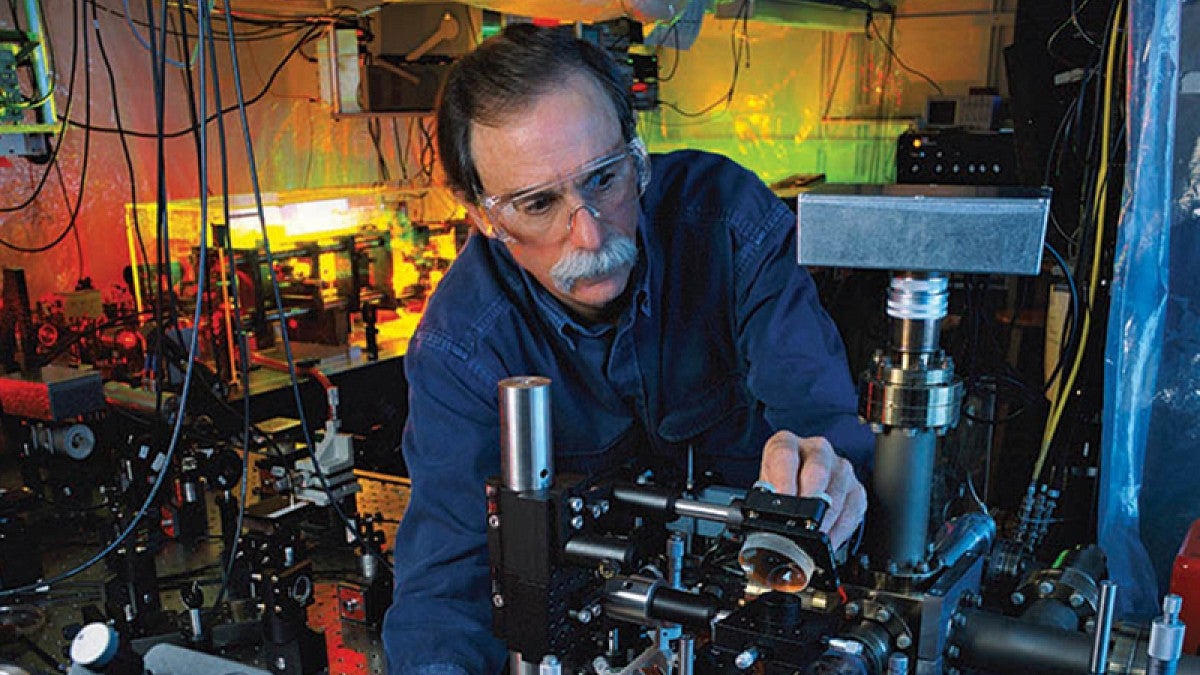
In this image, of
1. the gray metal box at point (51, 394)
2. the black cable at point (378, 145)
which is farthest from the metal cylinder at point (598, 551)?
the black cable at point (378, 145)

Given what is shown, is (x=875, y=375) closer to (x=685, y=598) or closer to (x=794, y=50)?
(x=685, y=598)

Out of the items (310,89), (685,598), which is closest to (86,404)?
(685,598)

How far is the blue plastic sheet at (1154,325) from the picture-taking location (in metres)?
1.27

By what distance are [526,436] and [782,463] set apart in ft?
0.83

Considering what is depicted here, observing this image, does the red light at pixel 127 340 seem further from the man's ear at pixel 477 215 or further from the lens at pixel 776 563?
the lens at pixel 776 563

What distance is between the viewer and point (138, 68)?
3.56m

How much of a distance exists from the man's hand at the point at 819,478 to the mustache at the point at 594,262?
391mm

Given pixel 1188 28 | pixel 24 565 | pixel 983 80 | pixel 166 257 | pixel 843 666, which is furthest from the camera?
pixel 983 80

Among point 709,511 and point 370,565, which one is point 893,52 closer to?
point 370,565

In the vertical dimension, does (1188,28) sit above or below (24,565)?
above

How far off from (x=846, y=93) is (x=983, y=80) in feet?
2.57

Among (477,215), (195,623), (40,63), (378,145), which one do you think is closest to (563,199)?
(477,215)

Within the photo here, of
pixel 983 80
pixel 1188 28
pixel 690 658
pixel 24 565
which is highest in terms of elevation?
pixel 983 80

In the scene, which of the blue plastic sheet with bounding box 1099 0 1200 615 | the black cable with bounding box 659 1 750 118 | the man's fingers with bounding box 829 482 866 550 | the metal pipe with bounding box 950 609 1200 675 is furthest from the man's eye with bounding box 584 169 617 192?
the black cable with bounding box 659 1 750 118
